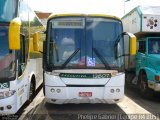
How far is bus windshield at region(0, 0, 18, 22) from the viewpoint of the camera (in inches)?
307

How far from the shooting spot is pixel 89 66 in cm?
923

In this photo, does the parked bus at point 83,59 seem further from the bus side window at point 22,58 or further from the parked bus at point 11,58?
the parked bus at point 11,58

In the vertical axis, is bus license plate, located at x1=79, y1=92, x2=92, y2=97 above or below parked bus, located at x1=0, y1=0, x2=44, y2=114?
below

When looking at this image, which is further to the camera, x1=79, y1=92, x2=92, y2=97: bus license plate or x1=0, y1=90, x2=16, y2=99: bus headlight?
x1=79, y1=92, x2=92, y2=97: bus license plate

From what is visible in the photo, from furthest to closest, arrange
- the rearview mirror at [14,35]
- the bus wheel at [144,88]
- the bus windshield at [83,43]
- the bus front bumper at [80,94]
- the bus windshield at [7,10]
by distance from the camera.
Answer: the bus wheel at [144,88]
the bus windshield at [83,43]
the bus front bumper at [80,94]
the bus windshield at [7,10]
the rearview mirror at [14,35]

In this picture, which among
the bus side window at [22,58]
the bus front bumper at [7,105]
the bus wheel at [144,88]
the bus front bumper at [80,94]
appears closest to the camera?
the bus front bumper at [7,105]

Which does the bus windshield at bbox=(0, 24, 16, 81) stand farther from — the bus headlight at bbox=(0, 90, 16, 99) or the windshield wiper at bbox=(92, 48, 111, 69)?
the windshield wiper at bbox=(92, 48, 111, 69)

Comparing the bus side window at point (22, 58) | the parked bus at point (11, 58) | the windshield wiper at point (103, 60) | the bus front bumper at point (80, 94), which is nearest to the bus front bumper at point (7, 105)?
the parked bus at point (11, 58)

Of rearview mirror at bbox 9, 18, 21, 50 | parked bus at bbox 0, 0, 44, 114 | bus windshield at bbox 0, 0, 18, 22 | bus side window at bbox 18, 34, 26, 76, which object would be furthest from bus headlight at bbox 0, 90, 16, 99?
bus windshield at bbox 0, 0, 18, 22

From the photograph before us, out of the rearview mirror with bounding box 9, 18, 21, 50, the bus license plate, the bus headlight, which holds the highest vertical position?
the rearview mirror with bounding box 9, 18, 21, 50

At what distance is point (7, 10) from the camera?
788cm

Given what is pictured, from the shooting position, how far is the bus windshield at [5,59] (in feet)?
25.3

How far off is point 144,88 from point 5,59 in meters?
6.38

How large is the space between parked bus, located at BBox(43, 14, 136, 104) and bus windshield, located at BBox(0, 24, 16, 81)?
1.72 m
